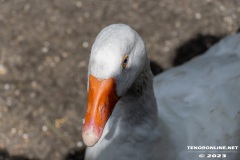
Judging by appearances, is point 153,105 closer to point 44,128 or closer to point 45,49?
point 44,128

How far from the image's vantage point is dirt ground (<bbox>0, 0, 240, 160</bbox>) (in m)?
3.13

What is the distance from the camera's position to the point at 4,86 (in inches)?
133

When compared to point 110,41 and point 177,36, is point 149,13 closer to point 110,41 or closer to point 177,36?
point 177,36

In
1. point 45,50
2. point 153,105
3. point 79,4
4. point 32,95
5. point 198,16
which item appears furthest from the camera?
point 79,4

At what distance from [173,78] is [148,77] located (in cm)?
70

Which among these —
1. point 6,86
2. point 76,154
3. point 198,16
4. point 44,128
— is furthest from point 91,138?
point 198,16

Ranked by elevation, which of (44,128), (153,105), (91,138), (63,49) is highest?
(91,138)

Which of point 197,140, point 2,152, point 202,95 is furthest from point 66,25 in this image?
point 197,140

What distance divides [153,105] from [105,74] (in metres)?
0.59

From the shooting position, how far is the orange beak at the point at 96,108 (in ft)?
5.27

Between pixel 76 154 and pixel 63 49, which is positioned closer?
pixel 76 154

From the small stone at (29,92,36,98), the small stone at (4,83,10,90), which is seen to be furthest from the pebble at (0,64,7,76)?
the small stone at (29,92,36,98)

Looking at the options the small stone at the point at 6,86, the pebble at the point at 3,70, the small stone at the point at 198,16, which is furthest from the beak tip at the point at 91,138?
the small stone at the point at 198,16

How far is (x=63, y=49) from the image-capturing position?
364cm
